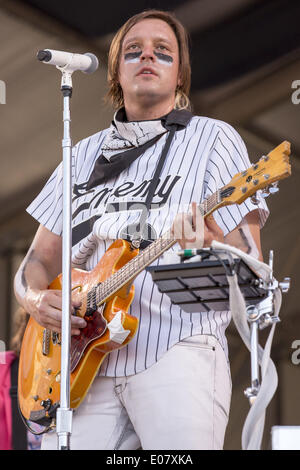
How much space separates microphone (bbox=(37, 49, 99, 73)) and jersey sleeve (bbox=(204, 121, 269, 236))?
477 mm

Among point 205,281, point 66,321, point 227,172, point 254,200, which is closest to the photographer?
point 205,281

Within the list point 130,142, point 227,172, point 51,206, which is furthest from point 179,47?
point 51,206

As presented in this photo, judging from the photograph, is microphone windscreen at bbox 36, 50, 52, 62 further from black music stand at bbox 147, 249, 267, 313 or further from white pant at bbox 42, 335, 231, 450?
white pant at bbox 42, 335, 231, 450

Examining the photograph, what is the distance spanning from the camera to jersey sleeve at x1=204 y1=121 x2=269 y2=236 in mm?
2734

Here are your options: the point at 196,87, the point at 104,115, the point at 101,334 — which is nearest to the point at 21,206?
the point at 104,115

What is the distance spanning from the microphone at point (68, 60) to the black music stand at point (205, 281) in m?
0.72

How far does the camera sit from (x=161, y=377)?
2.57 meters

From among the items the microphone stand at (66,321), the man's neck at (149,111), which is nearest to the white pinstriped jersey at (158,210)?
the man's neck at (149,111)

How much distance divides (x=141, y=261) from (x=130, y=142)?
54 centimetres

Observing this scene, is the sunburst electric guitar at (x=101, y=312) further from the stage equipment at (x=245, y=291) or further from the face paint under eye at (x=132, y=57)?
the face paint under eye at (x=132, y=57)

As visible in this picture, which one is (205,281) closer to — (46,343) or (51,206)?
(46,343)

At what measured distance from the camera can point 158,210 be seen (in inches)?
109

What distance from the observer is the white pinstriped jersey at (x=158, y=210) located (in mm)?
2643

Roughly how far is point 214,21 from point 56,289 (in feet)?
5.59
